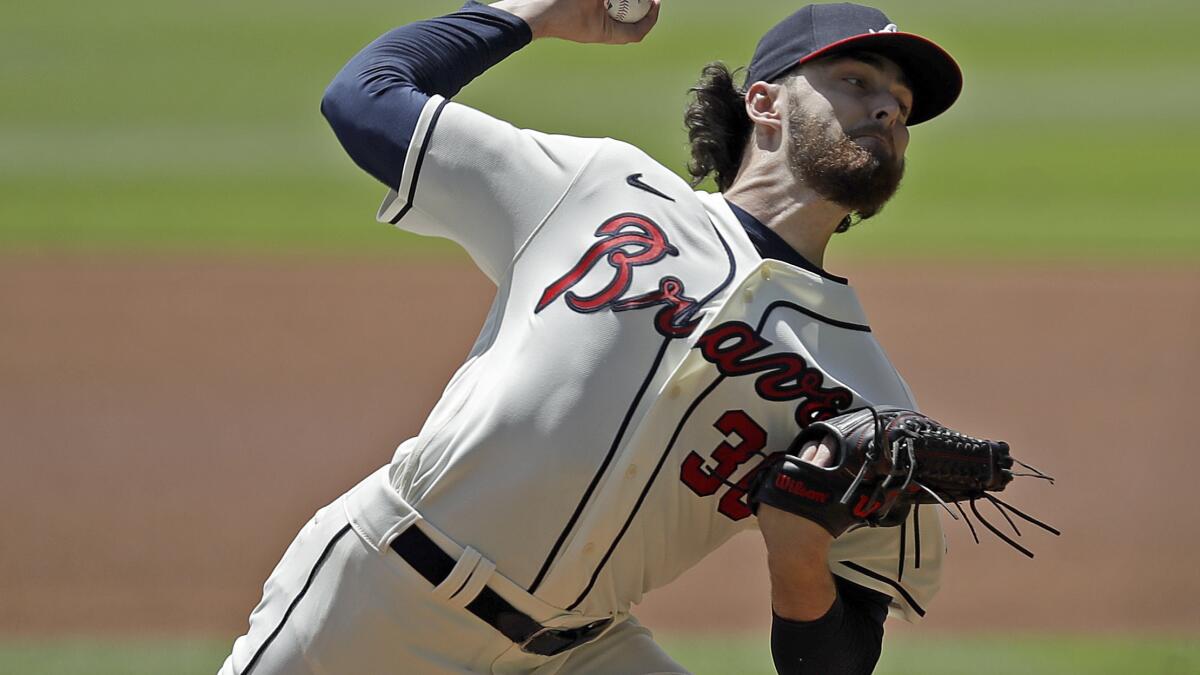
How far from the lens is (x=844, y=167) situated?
2141 mm

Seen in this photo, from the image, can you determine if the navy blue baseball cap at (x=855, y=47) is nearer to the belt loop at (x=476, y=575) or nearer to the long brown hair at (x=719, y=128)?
the long brown hair at (x=719, y=128)

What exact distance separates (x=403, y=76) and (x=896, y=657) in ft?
10.7

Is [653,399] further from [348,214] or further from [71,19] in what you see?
[71,19]

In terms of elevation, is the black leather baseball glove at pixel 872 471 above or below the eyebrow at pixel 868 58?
below

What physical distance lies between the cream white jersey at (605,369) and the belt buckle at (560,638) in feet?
0.17

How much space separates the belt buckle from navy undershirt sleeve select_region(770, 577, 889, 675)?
0.27 metres

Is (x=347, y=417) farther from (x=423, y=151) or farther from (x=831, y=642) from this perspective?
(x=831, y=642)

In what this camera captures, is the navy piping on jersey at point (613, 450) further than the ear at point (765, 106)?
No

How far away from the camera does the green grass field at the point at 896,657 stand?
14.8 ft

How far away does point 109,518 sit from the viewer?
612 cm

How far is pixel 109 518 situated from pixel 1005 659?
3.69 metres

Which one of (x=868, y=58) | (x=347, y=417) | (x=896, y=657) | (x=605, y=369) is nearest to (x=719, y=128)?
(x=868, y=58)

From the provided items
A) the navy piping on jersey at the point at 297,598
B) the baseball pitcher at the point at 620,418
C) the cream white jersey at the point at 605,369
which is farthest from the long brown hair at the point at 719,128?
the navy piping on jersey at the point at 297,598

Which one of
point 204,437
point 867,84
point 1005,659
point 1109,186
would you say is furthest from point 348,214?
point 867,84
